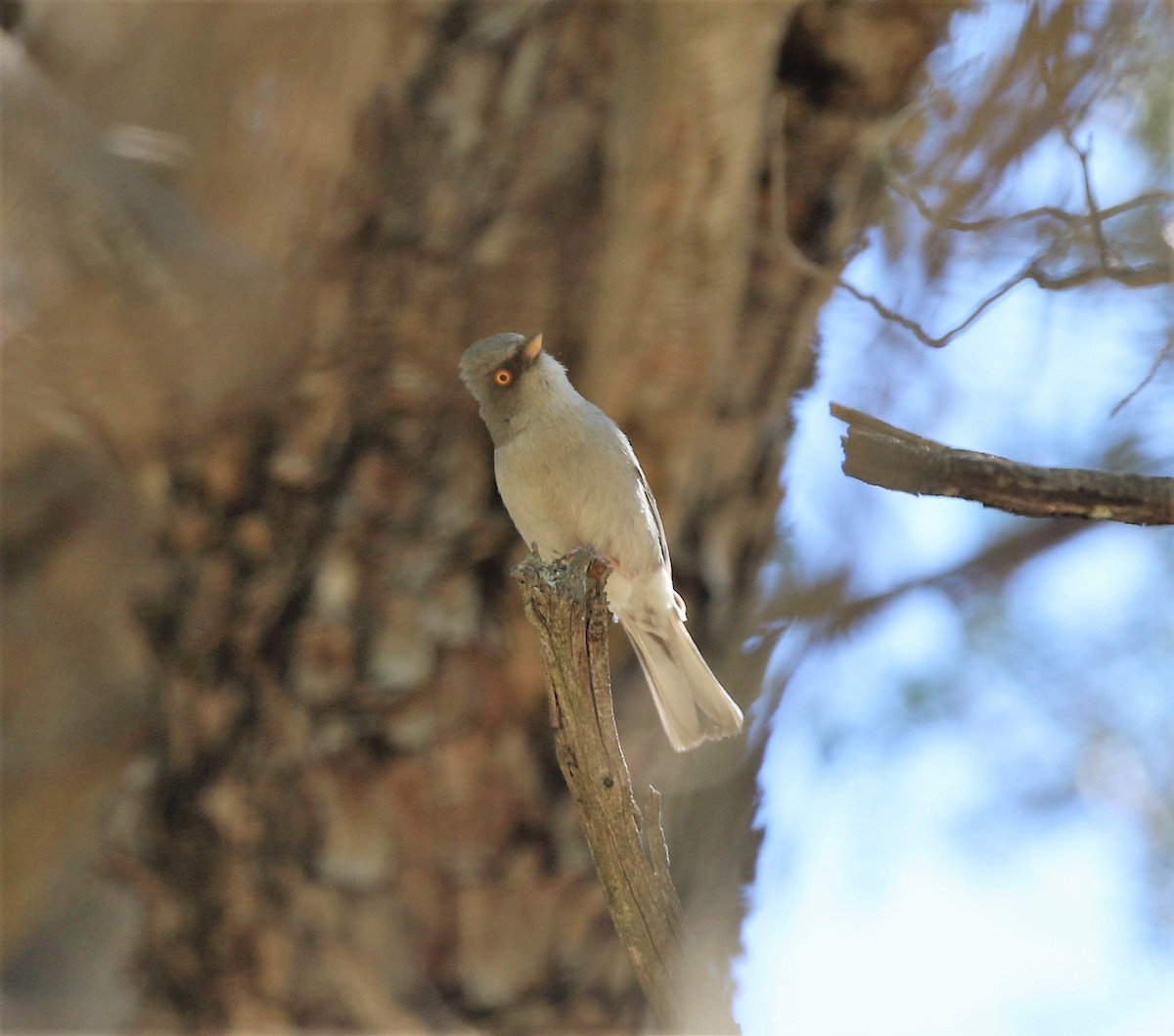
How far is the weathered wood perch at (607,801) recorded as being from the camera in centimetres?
188

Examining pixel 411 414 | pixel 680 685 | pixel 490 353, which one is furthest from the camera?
pixel 411 414

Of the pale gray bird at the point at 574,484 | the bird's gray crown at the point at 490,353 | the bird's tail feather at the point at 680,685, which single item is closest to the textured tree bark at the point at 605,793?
the pale gray bird at the point at 574,484

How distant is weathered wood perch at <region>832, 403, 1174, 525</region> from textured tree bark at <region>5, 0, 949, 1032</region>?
1707 millimetres

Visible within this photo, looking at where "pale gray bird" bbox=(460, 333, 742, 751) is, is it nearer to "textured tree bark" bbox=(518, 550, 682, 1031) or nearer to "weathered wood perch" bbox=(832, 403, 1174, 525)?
"textured tree bark" bbox=(518, 550, 682, 1031)

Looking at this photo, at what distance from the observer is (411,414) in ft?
12.4

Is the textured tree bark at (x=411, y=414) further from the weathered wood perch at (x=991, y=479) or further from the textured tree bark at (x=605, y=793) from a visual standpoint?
the weathered wood perch at (x=991, y=479)

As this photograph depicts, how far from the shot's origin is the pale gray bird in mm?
3170

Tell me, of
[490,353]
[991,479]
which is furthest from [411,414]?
[991,479]

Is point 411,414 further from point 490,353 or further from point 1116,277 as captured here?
point 1116,277

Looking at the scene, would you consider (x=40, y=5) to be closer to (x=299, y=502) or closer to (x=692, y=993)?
(x=299, y=502)

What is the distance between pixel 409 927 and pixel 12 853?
2363mm

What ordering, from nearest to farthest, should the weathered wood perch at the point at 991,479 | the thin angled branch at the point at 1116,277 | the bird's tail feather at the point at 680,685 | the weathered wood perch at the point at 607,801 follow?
the weathered wood perch at the point at 991,479
the weathered wood perch at the point at 607,801
the thin angled branch at the point at 1116,277
the bird's tail feather at the point at 680,685

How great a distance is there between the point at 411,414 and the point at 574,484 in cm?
87

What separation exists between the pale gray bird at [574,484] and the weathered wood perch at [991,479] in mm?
1429
